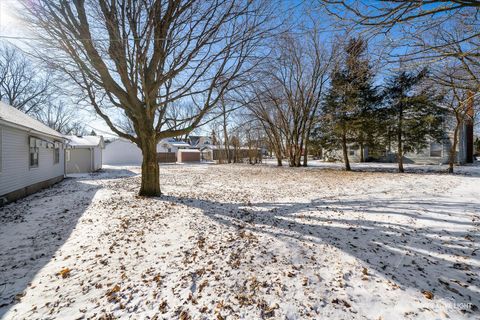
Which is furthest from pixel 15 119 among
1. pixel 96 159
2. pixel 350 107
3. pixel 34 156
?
pixel 350 107

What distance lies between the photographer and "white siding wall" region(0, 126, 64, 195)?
671 cm

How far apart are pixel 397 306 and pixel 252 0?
740cm

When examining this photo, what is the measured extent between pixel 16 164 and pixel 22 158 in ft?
1.74

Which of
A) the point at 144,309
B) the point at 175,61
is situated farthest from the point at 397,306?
the point at 175,61

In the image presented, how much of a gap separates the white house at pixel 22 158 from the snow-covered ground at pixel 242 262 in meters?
2.07

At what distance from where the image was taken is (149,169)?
7.05 metres

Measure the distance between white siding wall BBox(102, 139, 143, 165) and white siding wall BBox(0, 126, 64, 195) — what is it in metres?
21.2

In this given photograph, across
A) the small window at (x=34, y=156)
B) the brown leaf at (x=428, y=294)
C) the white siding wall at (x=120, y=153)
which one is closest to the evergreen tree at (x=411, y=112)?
the brown leaf at (x=428, y=294)

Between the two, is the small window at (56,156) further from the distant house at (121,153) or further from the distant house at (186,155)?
the distant house at (186,155)

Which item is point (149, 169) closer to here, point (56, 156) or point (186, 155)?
point (56, 156)

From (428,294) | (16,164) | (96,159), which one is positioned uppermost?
(96,159)

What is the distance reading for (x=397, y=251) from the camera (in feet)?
11.1

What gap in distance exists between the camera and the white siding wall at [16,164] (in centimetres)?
671

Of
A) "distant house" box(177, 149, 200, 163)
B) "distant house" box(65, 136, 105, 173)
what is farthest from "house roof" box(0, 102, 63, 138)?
"distant house" box(177, 149, 200, 163)
